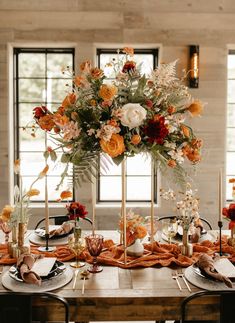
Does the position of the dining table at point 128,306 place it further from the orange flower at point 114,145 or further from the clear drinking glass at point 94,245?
the orange flower at point 114,145

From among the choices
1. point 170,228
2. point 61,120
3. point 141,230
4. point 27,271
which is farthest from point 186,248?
point 61,120

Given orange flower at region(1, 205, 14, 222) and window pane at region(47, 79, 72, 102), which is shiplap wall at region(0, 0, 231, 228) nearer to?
window pane at region(47, 79, 72, 102)

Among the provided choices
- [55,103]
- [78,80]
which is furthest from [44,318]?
[55,103]

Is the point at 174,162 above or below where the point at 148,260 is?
above

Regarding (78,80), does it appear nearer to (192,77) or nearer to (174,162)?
(174,162)

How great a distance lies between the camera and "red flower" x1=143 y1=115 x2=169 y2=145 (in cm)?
209

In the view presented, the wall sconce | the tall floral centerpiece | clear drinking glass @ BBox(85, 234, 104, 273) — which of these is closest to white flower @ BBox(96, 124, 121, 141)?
the tall floral centerpiece

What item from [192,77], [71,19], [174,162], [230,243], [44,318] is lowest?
[44,318]

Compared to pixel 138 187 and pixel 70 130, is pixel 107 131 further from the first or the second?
pixel 138 187

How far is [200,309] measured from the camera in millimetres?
1944

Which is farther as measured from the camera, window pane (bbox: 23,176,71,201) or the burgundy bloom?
window pane (bbox: 23,176,71,201)

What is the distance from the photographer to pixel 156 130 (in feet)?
6.88

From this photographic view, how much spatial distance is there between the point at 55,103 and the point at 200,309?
2951mm

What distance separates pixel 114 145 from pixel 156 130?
225mm
